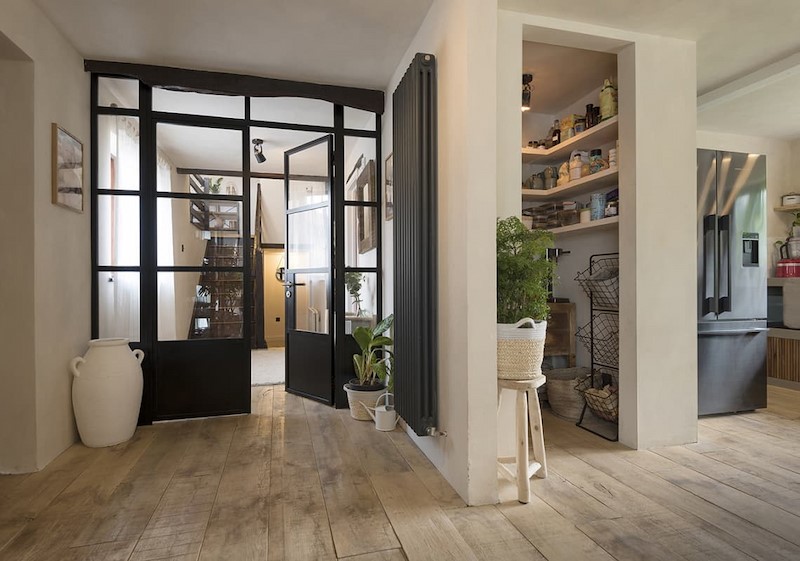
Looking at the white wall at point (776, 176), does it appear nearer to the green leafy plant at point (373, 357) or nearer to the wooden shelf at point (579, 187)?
the wooden shelf at point (579, 187)

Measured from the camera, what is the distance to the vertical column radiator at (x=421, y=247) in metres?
2.37

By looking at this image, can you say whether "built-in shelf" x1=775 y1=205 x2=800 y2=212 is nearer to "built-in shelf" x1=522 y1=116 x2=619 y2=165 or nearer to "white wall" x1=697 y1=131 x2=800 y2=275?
"white wall" x1=697 y1=131 x2=800 y2=275

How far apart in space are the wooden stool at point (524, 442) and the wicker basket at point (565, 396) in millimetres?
1090

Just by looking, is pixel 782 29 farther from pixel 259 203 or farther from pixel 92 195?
pixel 259 203

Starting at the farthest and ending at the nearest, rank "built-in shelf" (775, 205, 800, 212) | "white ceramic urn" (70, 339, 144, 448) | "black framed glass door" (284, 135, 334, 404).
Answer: "built-in shelf" (775, 205, 800, 212) → "black framed glass door" (284, 135, 334, 404) → "white ceramic urn" (70, 339, 144, 448)

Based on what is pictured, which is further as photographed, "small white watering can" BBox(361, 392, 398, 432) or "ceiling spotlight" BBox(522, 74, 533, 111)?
"ceiling spotlight" BBox(522, 74, 533, 111)

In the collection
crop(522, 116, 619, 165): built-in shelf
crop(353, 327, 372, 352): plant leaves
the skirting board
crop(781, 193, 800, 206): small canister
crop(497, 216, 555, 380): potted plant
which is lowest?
the skirting board

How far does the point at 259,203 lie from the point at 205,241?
431 cm

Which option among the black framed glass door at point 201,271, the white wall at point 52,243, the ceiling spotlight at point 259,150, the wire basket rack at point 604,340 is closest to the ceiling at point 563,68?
the wire basket rack at point 604,340

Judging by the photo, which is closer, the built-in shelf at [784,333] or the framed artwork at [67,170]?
the framed artwork at [67,170]

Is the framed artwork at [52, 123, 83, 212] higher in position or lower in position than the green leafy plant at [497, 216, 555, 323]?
higher

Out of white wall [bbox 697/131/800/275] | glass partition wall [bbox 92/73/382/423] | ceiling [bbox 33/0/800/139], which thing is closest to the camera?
ceiling [bbox 33/0/800/139]

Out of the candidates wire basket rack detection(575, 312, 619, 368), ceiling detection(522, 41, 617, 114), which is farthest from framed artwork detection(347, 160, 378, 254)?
wire basket rack detection(575, 312, 619, 368)

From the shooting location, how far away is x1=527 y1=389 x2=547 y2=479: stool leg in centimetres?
221
